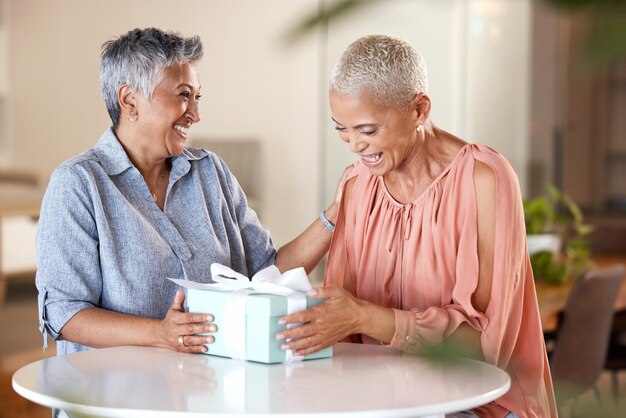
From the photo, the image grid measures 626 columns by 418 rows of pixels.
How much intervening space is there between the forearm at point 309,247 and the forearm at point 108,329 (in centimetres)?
56

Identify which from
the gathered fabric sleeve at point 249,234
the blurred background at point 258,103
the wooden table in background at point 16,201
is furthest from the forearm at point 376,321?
the wooden table in background at point 16,201

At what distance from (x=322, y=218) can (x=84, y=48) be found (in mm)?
3142

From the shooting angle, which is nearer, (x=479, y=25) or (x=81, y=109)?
(x=81, y=109)

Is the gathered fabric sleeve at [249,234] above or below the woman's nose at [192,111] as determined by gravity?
below

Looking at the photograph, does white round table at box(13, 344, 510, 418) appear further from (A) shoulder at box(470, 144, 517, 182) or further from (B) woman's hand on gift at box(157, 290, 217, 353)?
(A) shoulder at box(470, 144, 517, 182)

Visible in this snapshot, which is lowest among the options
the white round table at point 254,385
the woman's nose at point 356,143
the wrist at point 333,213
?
the white round table at point 254,385

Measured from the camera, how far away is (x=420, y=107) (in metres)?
1.87

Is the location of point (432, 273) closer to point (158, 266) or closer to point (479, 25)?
point (158, 266)

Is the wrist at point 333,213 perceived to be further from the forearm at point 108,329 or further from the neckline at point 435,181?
the forearm at point 108,329

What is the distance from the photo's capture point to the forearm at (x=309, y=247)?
2.26 metres

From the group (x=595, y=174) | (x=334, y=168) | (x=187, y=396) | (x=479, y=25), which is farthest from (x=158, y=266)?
(x=595, y=174)

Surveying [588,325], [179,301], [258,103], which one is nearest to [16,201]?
[258,103]

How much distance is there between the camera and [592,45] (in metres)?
0.19

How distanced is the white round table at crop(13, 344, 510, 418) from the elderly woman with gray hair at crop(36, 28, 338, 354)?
0.33 feet
